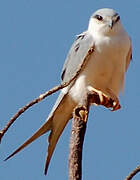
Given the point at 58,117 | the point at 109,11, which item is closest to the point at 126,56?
the point at 109,11

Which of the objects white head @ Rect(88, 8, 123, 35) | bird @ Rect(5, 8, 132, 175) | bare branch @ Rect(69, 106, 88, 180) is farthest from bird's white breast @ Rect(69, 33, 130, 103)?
bare branch @ Rect(69, 106, 88, 180)

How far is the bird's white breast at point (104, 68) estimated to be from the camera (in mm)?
5770

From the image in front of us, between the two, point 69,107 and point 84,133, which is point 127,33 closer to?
point 69,107

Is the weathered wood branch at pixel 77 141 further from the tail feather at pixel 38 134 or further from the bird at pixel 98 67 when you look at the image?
the bird at pixel 98 67

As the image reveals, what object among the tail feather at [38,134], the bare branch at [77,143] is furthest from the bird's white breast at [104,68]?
the bare branch at [77,143]

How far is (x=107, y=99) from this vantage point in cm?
527

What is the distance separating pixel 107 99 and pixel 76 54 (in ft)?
3.32

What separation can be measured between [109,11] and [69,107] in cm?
130

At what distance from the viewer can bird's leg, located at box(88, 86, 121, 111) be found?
5109mm

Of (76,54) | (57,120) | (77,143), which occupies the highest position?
(76,54)

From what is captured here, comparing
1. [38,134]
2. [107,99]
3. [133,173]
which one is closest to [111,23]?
[107,99]

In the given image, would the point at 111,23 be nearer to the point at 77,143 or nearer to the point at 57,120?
the point at 57,120

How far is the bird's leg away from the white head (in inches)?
27.9

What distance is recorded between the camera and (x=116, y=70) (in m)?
5.86
